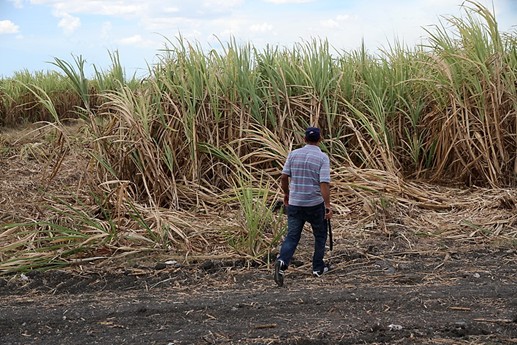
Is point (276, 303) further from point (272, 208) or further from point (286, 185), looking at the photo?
point (272, 208)

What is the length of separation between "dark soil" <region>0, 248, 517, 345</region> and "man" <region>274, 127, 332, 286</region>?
0.80 ft

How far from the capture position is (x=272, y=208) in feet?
20.5

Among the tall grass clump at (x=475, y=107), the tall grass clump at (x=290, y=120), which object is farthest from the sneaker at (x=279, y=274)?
the tall grass clump at (x=475, y=107)

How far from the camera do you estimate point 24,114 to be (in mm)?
13055

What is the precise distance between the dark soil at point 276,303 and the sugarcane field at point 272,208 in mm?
17

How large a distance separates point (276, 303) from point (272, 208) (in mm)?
2052

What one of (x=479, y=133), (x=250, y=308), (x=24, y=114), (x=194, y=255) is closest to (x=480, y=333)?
(x=250, y=308)

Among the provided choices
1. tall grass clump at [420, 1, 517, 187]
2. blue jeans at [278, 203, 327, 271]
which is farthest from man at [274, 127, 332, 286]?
tall grass clump at [420, 1, 517, 187]

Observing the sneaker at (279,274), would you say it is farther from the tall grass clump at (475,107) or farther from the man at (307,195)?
the tall grass clump at (475,107)

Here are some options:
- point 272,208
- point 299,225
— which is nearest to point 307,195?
point 299,225

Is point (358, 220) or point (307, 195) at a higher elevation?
point (307, 195)

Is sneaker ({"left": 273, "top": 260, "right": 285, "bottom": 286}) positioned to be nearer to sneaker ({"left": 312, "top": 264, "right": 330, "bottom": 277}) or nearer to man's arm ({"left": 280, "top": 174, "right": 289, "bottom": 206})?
sneaker ({"left": 312, "top": 264, "right": 330, "bottom": 277})

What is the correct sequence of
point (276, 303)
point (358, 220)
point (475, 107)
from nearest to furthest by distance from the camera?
point (276, 303) → point (358, 220) → point (475, 107)

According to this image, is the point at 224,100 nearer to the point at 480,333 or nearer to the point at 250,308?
the point at 250,308
